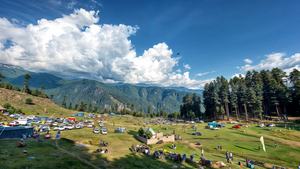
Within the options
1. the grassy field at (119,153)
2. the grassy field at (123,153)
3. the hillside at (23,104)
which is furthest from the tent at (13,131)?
the hillside at (23,104)

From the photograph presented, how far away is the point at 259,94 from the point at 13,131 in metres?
101

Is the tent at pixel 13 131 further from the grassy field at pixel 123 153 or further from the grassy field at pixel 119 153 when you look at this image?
the grassy field at pixel 123 153

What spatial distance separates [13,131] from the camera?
28062 millimetres

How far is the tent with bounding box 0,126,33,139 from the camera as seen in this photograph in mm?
26755

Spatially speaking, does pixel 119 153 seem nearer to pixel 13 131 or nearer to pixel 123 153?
pixel 123 153

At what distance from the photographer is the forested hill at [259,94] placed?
6650cm

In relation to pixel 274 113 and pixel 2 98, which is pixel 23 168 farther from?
pixel 274 113

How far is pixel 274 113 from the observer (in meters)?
76.8

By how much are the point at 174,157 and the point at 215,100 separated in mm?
64672

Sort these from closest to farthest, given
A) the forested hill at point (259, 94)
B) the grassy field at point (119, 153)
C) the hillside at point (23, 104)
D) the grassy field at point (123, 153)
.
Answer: the grassy field at point (123, 153)
the grassy field at point (119, 153)
the forested hill at point (259, 94)
the hillside at point (23, 104)

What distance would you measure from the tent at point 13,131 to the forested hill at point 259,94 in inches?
3300

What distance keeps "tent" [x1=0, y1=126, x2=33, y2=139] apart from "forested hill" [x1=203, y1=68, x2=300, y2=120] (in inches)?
3300

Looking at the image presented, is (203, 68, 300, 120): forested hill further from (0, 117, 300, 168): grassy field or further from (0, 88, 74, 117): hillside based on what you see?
(0, 88, 74, 117): hillside

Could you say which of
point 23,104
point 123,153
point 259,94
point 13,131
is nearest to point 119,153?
point 123,153
